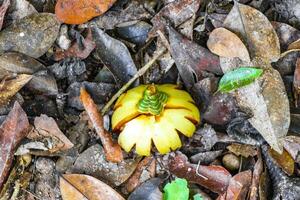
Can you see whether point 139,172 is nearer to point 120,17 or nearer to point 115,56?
point 115,56

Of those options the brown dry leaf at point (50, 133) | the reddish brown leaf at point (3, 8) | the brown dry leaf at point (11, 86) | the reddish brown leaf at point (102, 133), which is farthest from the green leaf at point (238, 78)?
the reddish brown leaf at point (3, 8)

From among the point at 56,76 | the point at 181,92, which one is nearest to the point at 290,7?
the point at 181,92

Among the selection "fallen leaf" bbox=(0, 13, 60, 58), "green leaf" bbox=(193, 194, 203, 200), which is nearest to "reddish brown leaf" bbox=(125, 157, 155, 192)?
"green leaf" bbox=(193, 194, 203, 200)

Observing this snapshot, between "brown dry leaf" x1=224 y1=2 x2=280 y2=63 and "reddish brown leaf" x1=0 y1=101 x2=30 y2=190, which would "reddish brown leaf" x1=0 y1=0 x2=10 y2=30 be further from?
"brown dry leaf" x1=224 y1=2 x2=280 y2=63

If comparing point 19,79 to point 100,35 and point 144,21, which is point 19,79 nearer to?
point 100,35

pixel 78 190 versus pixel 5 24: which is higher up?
pixel 5 24

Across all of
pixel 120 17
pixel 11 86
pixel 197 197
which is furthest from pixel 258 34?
pixel 11 86

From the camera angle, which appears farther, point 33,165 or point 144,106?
point 33,165
